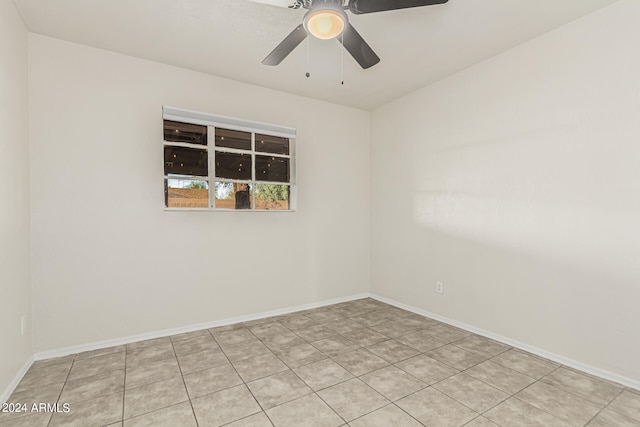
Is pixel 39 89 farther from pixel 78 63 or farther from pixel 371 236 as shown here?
pixel 371 236

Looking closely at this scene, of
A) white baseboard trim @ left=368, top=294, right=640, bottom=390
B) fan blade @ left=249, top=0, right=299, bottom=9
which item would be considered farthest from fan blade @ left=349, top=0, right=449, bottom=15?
white baseboard trim @ left=368, top=294, right=640, bottom=390

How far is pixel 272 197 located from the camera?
3.66 meters

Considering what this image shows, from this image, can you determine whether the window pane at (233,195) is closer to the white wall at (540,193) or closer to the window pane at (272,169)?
the window pane at (272,169)

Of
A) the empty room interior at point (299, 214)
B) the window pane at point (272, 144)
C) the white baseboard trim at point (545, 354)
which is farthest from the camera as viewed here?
the window pane at point (272, 144)

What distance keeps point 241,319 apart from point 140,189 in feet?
5.66

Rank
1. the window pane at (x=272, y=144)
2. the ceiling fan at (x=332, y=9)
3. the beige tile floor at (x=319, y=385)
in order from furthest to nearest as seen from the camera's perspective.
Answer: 1. the window pane at (x=272, y=144)
2. the beige tile floor at (x=319, y=385)
3. the ceiling fan at (x=332, y=9)

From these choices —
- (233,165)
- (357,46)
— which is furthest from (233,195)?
(357,46)

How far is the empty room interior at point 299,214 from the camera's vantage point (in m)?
2.08

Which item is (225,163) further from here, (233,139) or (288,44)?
(288,44)

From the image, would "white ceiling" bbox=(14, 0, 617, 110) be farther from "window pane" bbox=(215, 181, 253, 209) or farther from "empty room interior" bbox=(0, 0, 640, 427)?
"window pane" bbox=(215, 181, 253, 209)

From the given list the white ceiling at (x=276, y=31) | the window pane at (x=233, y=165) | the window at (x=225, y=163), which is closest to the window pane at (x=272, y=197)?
the window at (x=225, y=163)

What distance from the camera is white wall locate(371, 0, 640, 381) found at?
2223mm

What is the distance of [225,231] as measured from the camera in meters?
3.41

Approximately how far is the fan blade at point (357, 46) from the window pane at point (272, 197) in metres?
1.74
